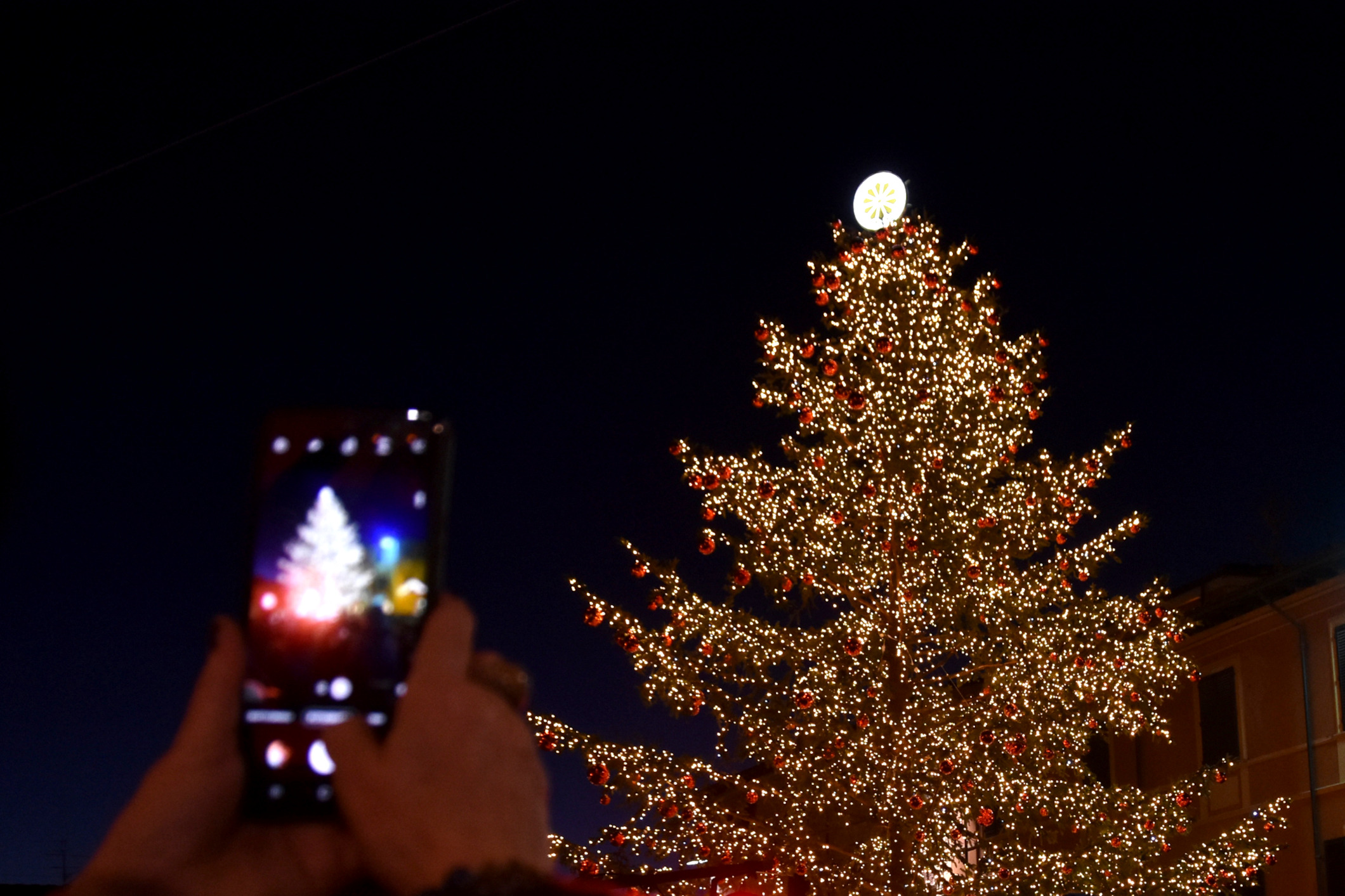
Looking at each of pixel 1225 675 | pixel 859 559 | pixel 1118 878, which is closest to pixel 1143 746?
pixel 1225 675

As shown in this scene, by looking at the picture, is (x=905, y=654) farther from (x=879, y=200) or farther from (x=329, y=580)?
(x=329, y=580)

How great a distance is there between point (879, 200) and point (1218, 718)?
12.9 meters

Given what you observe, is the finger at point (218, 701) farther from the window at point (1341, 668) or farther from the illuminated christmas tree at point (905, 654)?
the window at point (1341, 668)

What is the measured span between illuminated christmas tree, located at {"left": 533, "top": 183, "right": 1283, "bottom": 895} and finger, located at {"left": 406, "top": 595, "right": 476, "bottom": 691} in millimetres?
12074

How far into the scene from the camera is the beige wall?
20.1 meters

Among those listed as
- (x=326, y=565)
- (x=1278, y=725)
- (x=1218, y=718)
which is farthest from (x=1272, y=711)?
(x=326, y=565)

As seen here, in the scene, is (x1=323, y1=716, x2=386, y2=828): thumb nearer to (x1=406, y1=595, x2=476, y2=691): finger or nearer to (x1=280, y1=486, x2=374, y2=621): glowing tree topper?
(x1=406, y1=595, x2=476, y2=691): finger

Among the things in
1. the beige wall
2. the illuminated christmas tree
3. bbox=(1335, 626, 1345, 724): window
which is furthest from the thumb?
bbox=(1335, 626, 1345, 724): window

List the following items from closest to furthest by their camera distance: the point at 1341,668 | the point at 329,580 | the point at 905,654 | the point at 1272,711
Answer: the point at 329,580
the point at 905,654
the point at 1341,668
the point at 1272,711

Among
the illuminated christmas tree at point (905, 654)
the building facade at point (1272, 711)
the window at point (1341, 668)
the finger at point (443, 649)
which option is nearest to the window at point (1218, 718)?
the building facade at point (1272, 711)

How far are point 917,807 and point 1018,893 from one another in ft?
4.98

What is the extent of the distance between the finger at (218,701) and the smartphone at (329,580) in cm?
2

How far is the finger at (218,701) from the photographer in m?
1.56

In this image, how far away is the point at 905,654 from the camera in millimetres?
13797
